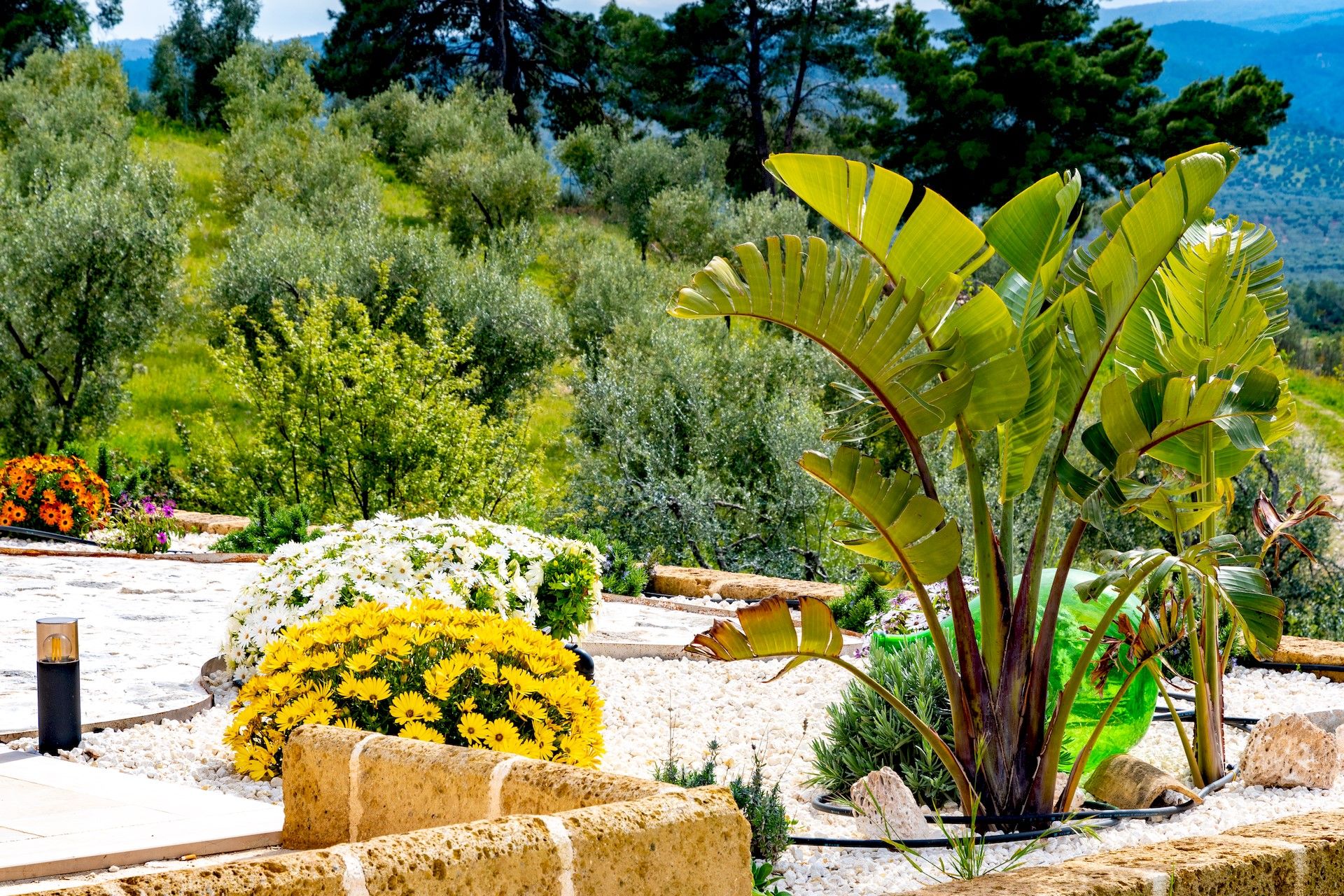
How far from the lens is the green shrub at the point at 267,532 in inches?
368

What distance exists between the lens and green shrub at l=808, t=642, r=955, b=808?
4656 millimetres

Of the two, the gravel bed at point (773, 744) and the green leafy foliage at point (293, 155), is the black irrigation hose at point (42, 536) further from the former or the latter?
the green leafy foliage at point (293, 155)

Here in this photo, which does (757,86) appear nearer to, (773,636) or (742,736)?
(742,736)

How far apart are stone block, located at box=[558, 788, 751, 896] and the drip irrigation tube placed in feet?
4.43

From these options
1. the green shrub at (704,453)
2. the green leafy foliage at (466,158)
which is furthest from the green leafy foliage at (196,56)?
the green shrub at (704,453)

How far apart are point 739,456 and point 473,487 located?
321 cm

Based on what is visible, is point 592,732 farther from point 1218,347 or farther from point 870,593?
point 870,593

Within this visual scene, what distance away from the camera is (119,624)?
6.99 metres

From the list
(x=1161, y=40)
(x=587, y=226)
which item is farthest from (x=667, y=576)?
(x=1161, y=40)

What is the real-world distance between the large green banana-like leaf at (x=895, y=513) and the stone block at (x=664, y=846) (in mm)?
1541

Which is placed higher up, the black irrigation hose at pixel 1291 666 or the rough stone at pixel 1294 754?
the rough stone at pixel 1294 754

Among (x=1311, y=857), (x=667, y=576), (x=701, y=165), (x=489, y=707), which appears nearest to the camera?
(x=1311, y=857)

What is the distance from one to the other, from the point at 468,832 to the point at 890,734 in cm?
274

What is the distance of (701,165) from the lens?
33312 millimetres
